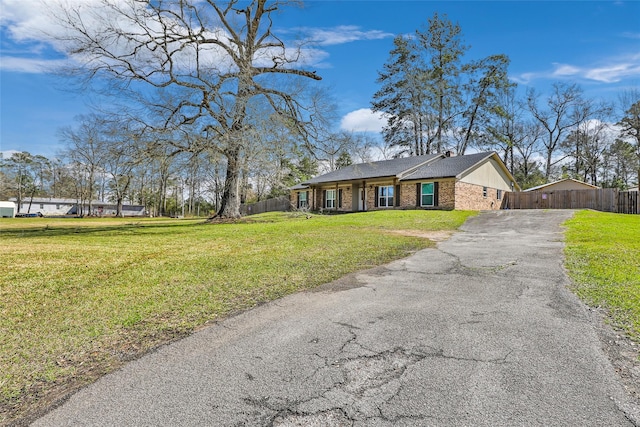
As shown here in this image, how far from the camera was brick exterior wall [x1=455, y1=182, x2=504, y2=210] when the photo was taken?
73.9 ft

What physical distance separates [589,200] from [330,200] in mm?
18385

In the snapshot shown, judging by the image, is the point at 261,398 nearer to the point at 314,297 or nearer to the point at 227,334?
the point at 227,334

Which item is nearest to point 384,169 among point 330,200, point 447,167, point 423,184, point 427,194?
point 423,184

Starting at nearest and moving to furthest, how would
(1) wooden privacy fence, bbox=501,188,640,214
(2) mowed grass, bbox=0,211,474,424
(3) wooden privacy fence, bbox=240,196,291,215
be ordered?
(2) mowed grass, bbox=0,211,474,424, (1) wooden privacy fence, bbox=501,188,640,214, (3) wooden privacy fence, bbox=240,196,291,215

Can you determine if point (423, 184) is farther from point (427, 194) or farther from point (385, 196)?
point (385, 196)

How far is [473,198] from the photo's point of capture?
24047 mm

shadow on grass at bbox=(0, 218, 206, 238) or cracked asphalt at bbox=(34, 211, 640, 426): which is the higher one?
shadow on grass at bbox=(0, 218, 206, 238)

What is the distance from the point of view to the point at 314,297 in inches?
184

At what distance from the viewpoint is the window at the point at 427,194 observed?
76.7ft

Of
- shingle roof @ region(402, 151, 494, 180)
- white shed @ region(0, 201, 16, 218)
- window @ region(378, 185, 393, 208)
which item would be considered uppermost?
shingle roof @ region(402, 151, 494, 180)

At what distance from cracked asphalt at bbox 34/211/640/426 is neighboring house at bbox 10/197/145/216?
6537cm

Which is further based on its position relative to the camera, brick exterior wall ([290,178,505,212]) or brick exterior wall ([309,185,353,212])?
brick exterior wall ([309,185,353,212])

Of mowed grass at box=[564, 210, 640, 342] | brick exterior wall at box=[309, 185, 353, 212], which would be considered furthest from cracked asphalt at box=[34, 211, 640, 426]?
brick exterior wall at box=[309, 185, 353, 212]

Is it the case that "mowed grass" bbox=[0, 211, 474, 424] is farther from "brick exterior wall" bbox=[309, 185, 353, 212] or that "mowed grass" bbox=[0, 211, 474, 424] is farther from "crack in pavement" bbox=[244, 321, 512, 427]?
"brick exterior wall" bbox=[309, 185, 353, 212]
